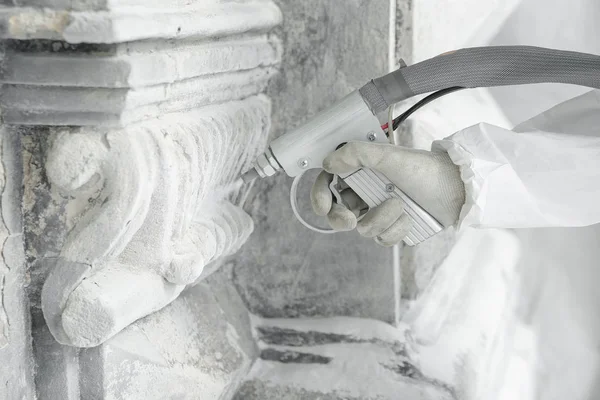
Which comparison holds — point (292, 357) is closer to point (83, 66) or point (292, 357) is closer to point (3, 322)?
point (3, 322)

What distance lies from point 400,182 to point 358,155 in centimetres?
8

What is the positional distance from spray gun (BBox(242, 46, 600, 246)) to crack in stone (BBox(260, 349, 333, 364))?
1.34 ft

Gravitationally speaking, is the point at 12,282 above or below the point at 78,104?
below

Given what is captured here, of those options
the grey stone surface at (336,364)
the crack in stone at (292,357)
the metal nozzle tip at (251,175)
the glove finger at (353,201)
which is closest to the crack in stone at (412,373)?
the grey stone surface at (336,364)

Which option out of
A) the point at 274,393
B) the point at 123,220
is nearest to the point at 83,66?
the point at 123,220

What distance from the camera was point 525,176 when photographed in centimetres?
101

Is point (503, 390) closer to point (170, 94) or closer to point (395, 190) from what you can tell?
point (395, 190)

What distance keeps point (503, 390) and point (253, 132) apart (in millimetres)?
711

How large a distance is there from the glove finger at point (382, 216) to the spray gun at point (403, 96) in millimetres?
16

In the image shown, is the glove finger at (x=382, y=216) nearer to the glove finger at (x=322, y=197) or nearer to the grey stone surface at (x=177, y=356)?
the glove finger at (x=322, y=197)

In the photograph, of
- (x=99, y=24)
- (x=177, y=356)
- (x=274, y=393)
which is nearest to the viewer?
(x=99, y=24)

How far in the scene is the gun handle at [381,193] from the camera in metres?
1.01

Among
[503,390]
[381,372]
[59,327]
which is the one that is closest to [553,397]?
[503,390]

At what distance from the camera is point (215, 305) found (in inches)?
51.3
